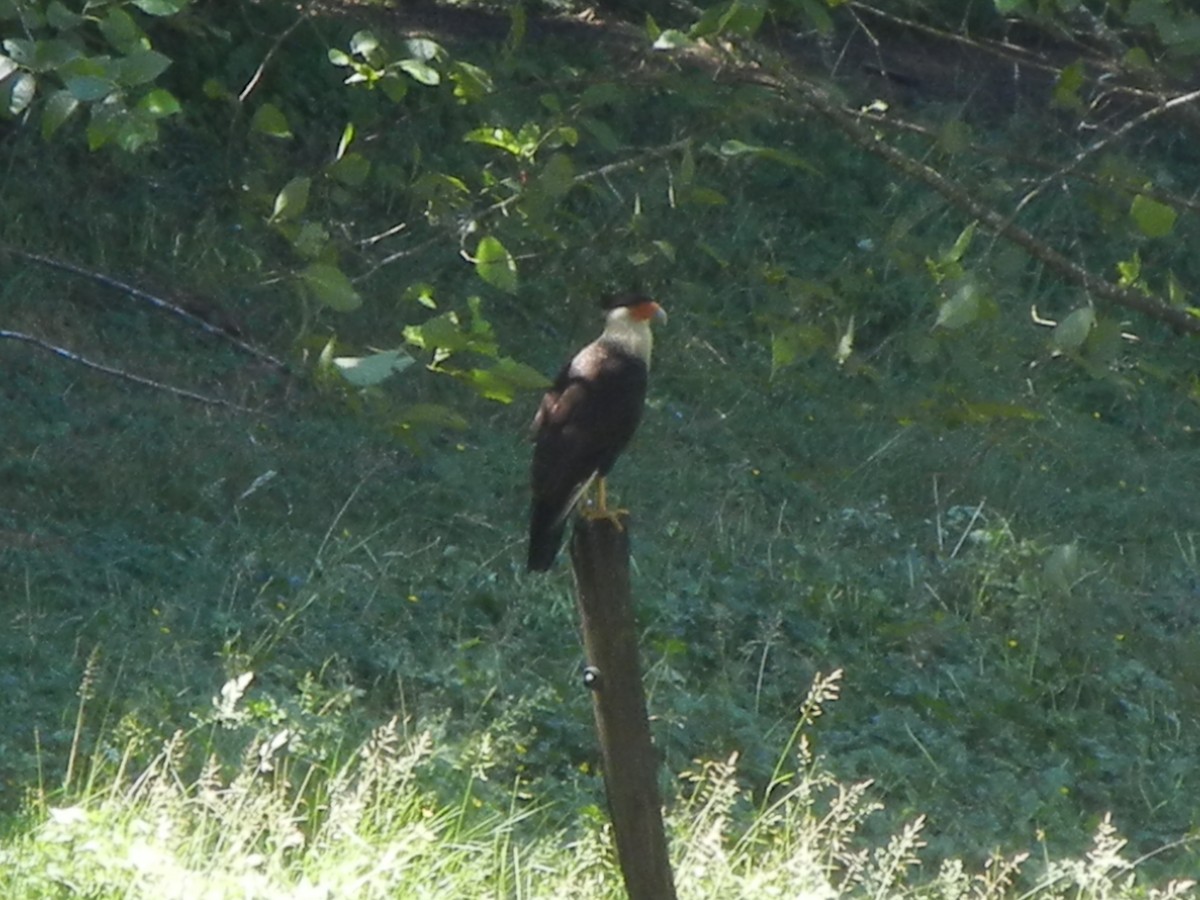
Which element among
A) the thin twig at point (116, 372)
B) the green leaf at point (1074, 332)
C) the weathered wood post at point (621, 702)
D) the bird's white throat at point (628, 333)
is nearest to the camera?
the green leaf at point (1074, 332)

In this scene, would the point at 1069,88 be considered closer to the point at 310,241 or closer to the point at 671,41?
the point at 671,41

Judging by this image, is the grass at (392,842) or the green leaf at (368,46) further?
the green leaf at (368,46)

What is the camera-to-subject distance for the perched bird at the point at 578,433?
17.7 ft

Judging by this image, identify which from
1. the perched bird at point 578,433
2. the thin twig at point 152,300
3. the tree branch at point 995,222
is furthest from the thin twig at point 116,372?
the tree branch at point 995,222

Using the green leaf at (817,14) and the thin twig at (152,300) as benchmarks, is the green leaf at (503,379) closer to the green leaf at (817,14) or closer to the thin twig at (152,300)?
the green leaf at (817,14)

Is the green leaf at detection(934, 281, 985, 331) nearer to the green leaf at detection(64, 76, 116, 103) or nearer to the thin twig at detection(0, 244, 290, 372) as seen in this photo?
the green leaf at detection(64, 76, 116, 103)

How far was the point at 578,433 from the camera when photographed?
17.8 feet

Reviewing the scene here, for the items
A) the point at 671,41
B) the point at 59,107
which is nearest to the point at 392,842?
the point at 59,107

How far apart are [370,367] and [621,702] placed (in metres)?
0.78

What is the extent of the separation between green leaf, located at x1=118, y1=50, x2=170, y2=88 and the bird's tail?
1924 mm

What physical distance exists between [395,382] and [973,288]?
18.6 feet

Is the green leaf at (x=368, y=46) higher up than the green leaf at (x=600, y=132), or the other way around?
the green leaf at (x=368, y=46)

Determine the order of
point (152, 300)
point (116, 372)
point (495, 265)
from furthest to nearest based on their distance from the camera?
point (152, 300)
point (116, 372)
point (495, 265)

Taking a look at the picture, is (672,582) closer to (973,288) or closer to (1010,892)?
(1010,892)
